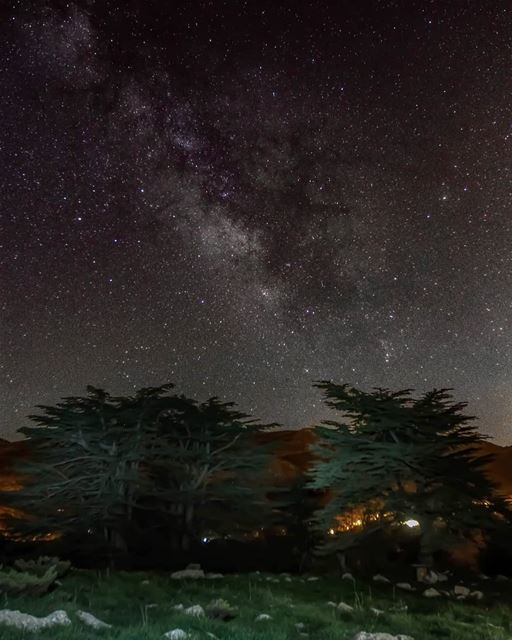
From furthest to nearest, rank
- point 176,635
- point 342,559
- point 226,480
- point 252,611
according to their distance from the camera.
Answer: point 226,480, point 342,559, point 252,611, point 176,635

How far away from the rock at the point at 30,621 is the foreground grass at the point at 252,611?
160 mm

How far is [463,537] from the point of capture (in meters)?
19.4

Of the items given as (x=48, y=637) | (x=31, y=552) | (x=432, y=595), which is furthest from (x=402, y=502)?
(x=31, y=552)

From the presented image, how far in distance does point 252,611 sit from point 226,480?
23.3 m

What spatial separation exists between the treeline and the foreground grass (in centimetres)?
531

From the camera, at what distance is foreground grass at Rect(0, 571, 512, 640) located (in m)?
7.14

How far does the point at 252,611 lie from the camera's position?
31.1ft

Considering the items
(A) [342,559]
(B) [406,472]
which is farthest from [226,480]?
(B) [406,472]

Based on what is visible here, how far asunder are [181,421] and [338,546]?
47.8 feet

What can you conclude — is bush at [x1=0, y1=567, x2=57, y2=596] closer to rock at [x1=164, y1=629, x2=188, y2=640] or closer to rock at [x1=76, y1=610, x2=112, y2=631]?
rock at [x1=76, y1=610, x2=112, y2=631]

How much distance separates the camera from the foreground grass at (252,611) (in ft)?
23.4

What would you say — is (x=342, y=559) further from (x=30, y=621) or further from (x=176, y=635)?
(x=30, y=621)

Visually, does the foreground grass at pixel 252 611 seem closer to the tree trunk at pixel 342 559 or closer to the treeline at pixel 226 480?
the treeline at pixel 226 480

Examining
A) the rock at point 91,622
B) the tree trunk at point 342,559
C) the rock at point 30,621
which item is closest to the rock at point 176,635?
the rock at point 91,622
